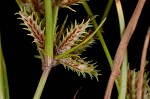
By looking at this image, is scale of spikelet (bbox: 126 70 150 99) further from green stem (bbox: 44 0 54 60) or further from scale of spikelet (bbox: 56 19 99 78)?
green stem (bbox: 44 0 54 60)

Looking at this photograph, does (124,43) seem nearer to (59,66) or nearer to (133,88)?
(133,88)

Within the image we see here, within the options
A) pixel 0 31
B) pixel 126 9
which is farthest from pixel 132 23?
pixel 0 31

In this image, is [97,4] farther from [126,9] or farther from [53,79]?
[53,79]

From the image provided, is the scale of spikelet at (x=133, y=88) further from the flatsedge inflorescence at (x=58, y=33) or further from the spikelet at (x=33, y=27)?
the spikelet at (x=33, y=27)

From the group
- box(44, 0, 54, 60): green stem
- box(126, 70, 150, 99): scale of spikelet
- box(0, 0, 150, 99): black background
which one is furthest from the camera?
box(0, 0, 150, 99): black background

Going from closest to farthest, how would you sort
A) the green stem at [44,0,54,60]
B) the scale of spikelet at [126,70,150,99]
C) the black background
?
the green stem at [44,0,54,60] → the scale of spikelet at [126,70,150,99] → the black background

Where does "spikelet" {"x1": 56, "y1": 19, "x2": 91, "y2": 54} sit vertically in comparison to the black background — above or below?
above

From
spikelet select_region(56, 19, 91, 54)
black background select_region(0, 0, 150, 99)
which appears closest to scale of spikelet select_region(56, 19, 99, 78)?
spikelet select_region(56, 19, 91, 54)
